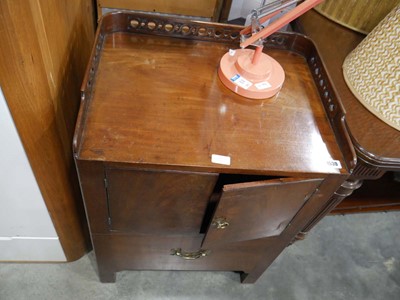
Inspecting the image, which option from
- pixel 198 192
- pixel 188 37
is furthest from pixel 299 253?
pixel 188 37

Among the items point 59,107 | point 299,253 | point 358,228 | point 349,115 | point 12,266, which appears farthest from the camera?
point 358,228

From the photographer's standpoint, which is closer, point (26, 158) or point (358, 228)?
point (26, 158)

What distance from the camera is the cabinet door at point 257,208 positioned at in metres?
0.58

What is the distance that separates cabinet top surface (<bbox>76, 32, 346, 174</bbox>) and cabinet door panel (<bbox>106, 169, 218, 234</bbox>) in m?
0.04

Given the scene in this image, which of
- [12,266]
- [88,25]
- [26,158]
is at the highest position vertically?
[88,25]

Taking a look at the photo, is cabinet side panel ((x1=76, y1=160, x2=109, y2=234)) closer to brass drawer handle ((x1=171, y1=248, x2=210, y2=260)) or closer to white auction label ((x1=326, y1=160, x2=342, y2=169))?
brass drawer handle ((x1=171, y1=248, x2=210, y2=260))

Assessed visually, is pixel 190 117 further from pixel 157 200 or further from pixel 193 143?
pixel 157 200

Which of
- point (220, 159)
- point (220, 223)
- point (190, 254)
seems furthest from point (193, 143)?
point (190, 254)

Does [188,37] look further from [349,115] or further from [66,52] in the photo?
[349,115]

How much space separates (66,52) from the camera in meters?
0.70

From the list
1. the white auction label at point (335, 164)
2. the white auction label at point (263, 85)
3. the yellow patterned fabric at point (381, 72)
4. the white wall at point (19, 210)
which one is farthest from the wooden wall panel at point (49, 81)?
the yellow patterned fabric at point (381, 72)

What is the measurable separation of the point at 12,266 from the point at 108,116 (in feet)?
2.57

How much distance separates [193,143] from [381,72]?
0.51m

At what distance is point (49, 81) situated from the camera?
23.7 inches
